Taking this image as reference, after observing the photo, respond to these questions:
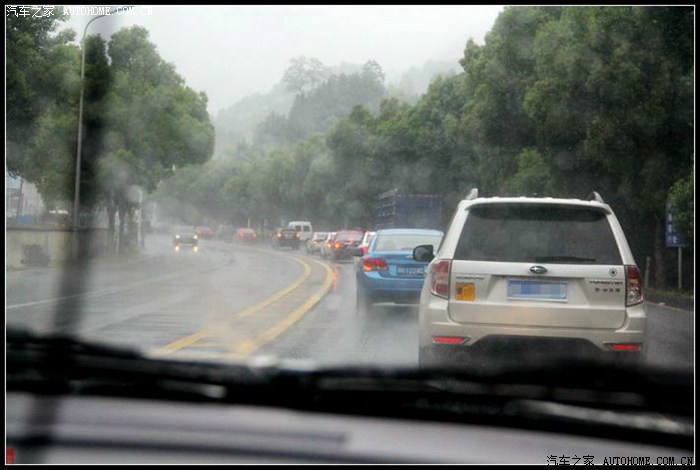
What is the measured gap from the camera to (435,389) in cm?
324

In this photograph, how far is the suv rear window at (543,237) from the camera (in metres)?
6.80

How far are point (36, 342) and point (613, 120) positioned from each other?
19992 millimetres

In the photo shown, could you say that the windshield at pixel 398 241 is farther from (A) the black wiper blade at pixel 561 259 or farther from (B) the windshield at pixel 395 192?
(A) the black wiper blade at pixel 561 259

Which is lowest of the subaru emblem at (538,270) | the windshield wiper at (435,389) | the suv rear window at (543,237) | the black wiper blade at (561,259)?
the windshield wiper at (435,389)

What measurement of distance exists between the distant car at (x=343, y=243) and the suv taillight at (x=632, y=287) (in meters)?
32.7

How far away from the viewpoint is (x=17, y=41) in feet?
61.4

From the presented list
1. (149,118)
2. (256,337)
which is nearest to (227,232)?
(149,118)

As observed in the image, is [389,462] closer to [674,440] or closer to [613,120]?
[674,440]

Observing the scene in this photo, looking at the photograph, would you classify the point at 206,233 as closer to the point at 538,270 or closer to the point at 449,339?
the point at 449,339

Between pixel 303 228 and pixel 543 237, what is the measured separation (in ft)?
181

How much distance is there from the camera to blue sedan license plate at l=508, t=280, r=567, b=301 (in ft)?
21.9

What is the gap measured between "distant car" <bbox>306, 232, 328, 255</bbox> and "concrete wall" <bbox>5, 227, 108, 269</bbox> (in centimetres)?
1561

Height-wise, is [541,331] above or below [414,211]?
below

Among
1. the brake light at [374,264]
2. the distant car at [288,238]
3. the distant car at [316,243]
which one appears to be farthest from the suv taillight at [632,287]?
the distant car at [288,238]
